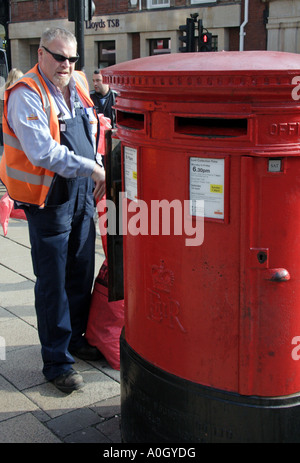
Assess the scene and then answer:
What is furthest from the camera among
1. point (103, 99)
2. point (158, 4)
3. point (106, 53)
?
point (106, 53)

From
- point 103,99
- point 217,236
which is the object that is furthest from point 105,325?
point 103,99

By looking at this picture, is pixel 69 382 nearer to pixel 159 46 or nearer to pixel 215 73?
pixel 215 73

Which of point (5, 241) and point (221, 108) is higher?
point (221, 108)

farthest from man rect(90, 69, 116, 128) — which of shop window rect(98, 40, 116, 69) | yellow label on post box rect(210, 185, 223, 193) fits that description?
shop window rect(98, 40, 116, 69)

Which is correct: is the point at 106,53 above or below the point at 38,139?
above

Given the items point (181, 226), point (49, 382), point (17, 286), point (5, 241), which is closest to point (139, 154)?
point (181, 226)

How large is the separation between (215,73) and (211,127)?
22cm

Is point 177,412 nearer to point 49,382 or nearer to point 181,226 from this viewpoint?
point 181,226

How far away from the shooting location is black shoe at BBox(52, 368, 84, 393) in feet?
10.6

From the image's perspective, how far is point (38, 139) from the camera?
2922 mm

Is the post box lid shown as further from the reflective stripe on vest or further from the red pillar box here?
the reflective stripe on vest

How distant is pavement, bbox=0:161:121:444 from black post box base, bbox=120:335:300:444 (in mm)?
406

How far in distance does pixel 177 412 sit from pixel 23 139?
1.53 m
